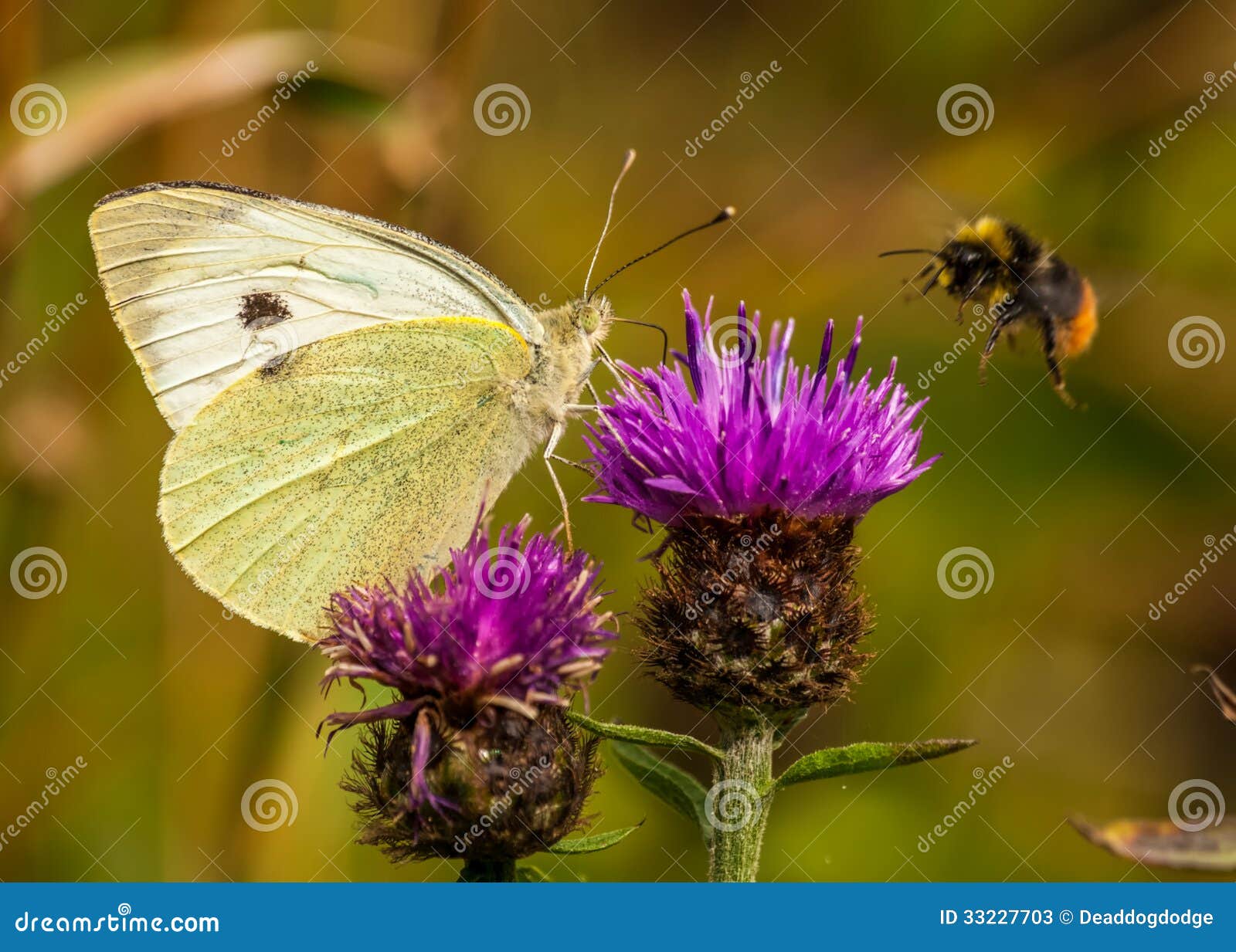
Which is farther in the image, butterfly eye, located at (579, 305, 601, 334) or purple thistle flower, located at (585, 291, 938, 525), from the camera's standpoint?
butterfly eye, located at (579, 305, 601, 334)

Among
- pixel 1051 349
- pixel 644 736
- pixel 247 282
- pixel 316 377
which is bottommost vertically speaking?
pixel 644 736

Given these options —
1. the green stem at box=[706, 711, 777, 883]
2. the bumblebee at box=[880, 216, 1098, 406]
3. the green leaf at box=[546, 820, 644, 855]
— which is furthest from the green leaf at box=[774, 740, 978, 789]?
the bumblebee at box=[880, 216, 1098, 406]

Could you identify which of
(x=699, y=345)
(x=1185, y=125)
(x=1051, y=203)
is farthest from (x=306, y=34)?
(x=1185, y=125)

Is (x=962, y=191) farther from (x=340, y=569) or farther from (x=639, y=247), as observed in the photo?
(x=340, y=569)

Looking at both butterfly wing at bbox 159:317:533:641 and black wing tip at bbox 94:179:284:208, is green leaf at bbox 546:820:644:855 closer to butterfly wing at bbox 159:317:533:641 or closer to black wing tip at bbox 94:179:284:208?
butterfly wing at bbox 159:317:533:641

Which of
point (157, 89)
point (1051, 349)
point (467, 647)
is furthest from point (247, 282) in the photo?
point (1051, 349)

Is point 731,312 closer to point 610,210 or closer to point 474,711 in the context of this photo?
point 610,210

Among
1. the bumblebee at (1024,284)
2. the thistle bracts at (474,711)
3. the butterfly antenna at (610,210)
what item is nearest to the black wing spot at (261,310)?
the butterfly antenna at (610,210)
